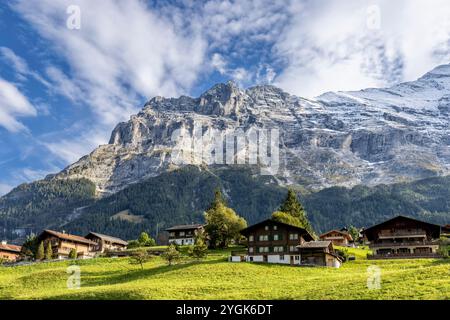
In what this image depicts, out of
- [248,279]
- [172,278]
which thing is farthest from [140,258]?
[248,279]

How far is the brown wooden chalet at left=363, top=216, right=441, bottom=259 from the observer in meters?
104

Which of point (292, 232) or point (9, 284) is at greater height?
point (292, 232)

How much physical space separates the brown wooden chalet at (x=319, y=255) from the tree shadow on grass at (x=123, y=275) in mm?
16608

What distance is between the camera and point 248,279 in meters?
65.6

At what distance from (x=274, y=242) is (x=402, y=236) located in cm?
3001

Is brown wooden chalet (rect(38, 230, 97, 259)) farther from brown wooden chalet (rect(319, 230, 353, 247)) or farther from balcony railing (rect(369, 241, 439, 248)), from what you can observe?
balcony railing (rect(369, 241, 439, 248))

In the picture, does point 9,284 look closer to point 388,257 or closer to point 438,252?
point 388,257

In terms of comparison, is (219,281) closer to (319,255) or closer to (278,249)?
(319,255)

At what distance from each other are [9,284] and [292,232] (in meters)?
49.7

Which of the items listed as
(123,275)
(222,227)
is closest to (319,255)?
(222,227)

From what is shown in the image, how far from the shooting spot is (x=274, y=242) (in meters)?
95.2

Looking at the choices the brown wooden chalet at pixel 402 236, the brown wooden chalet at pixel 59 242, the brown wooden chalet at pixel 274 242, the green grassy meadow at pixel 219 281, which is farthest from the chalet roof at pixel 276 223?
the brown wooden chalet at pixel 59 242

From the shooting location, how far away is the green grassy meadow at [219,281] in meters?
46.8

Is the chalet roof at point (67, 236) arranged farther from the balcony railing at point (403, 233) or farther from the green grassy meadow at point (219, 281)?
the balcony railing at point (403, 233)
